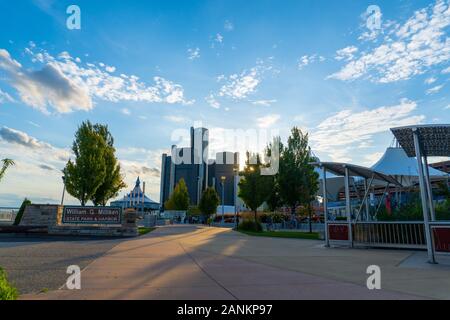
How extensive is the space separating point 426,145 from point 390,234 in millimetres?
4168

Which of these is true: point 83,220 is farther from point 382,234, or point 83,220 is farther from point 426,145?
point 426,145

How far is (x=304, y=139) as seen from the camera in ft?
98.7

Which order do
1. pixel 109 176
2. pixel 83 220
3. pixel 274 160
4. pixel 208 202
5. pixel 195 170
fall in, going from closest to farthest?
pixel 83 220 → pixel 109 176 → pixel 274 160 → pixel 208 202 → pixel 195 170

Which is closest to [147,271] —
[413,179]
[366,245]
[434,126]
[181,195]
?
[434,126]

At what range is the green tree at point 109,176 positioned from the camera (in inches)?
1106

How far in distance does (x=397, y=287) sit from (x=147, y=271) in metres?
5.33

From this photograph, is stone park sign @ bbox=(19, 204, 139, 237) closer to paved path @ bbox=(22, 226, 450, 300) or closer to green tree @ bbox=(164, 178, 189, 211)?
paved path @ bbox=(22, 226, 450, 300)

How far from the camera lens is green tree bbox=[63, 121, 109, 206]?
25281 mm

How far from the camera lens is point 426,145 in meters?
12.2

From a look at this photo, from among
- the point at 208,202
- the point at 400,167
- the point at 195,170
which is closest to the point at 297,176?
the point at 400,167

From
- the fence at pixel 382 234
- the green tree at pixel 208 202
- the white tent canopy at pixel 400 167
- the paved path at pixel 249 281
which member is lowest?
the paved path at pixel 249 281

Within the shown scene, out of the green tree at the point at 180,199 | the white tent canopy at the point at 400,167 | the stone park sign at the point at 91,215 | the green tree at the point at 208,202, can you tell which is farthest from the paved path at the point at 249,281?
the green tree at the point at 180,199

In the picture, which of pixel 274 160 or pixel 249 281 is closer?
pixel 249 281

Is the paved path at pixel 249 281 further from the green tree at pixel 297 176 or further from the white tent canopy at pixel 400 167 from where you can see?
the white tent canopy at pixel 400 167
